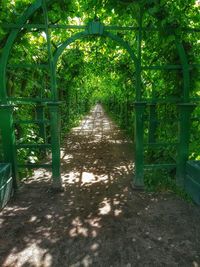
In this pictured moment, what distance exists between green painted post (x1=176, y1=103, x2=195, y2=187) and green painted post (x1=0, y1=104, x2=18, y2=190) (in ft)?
12.0

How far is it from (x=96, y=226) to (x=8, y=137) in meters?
2.67

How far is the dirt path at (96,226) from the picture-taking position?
333 cm

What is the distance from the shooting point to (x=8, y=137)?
525 centimetres

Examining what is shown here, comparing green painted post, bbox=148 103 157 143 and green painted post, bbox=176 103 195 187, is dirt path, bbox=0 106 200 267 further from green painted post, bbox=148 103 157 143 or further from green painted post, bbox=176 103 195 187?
green painted post, bbox=148 103 157 143

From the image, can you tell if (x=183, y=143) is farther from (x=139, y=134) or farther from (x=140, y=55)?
(x=140, y=55)

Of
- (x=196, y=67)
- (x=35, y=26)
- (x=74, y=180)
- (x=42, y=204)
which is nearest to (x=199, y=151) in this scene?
(x=196, y=67)

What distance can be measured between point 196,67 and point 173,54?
0.59 m

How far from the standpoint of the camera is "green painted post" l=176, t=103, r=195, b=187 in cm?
535

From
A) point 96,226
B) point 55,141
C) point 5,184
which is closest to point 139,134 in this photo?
point 55,141

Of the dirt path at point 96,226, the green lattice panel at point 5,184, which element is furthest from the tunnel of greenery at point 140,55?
the dirt path at point 96,226

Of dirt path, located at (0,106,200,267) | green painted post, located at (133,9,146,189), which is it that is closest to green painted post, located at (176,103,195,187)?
dirt path, located at (0,106,200,267)

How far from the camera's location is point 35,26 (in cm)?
487

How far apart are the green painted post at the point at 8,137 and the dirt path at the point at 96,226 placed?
0.74m

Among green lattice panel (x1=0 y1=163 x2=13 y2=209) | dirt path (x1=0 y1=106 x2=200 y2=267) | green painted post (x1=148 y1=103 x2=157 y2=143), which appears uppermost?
green painted post (x1=148 y1=103 x2=157 y2=143)
